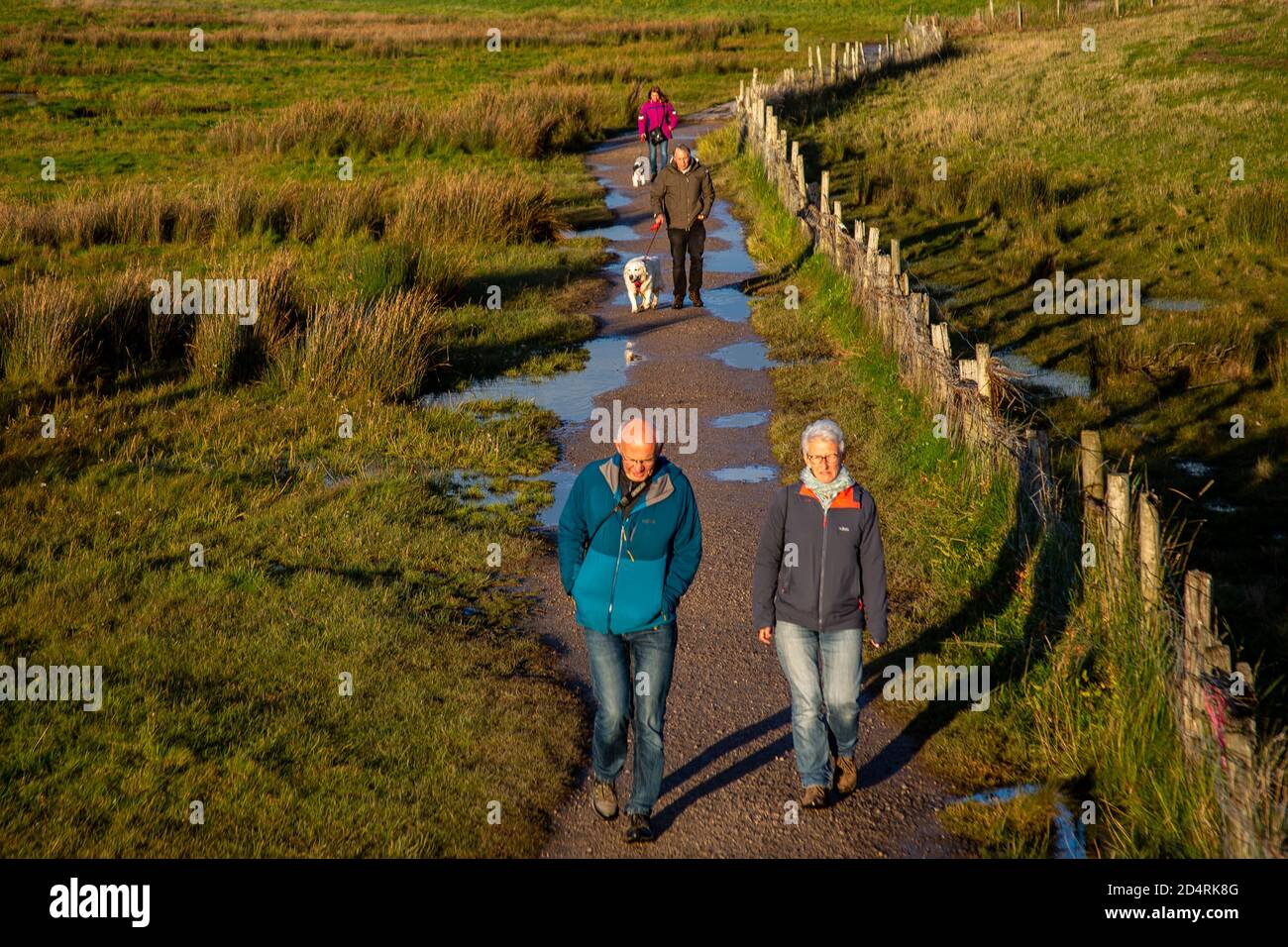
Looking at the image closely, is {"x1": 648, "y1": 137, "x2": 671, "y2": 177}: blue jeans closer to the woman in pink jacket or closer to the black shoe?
the woman in pink jacket

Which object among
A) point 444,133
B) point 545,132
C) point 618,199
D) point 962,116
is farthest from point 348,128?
point 962,116

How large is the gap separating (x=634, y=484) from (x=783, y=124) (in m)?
27.2

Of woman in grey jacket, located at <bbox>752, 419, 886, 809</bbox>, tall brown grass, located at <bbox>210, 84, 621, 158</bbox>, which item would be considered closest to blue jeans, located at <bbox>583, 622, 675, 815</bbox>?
woman in grey jacket, located at <bbox>752, 419, 886, 809</bbox>

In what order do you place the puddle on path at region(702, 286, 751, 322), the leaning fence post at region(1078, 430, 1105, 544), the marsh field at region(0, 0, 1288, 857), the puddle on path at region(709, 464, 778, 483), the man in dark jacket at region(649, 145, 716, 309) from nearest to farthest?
the marsh field at region(0, 0, 1288, 857) < the leaning fence post at region(1078, 430, 1105, 544) < the puddle on path at region(709, 464, 778, 483) < the man in dark jacket at region(649, 145, 716, 309) < the puddle on path at region(702, 286, 751, 322)

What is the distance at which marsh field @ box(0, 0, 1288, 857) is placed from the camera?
6191 mm

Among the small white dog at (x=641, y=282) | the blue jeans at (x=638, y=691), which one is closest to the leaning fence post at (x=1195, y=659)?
the blue jeans at (x=638, y=691)

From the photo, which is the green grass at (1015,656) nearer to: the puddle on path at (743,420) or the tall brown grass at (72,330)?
the puddle on path at (743,420)

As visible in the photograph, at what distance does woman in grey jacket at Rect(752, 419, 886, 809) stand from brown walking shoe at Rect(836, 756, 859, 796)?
0.47ft

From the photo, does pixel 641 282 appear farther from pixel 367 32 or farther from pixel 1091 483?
pixel 367 32

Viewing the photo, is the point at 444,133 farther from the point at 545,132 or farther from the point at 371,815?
the point at 371,815

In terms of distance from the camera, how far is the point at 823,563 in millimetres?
5797

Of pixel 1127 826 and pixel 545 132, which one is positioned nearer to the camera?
pixel 1127 826

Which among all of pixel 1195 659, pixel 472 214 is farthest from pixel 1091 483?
pixel 472 214
